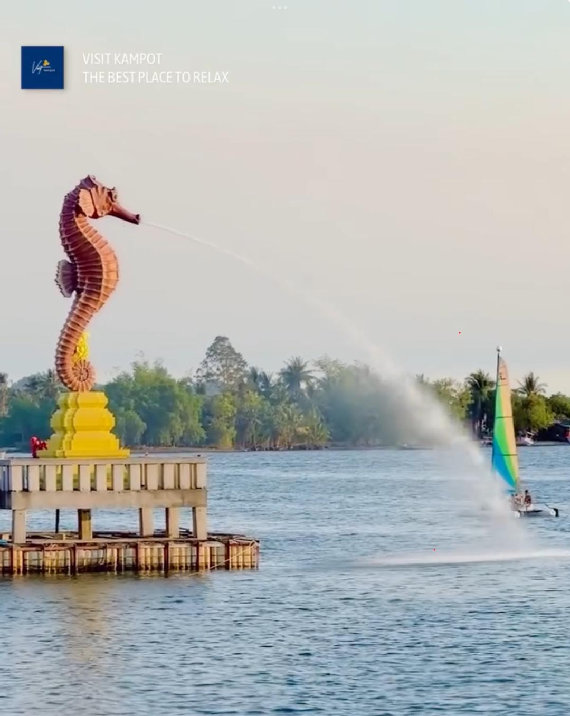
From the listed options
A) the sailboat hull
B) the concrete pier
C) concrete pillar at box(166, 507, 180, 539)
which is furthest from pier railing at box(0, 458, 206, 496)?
the sailboat hull

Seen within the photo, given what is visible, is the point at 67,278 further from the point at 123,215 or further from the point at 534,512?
the point at 534,512

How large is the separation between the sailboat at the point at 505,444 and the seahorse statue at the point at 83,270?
3437cm

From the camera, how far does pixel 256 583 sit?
251 ft

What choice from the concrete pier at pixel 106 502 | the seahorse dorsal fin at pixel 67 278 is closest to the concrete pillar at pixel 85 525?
the concrete pier at pixel 106 502

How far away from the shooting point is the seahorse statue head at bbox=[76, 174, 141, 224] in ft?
252

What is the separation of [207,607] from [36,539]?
12.9 meters

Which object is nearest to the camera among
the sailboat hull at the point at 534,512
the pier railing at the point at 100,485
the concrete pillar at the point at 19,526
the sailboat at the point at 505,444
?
the pier railing at the point at 100,485

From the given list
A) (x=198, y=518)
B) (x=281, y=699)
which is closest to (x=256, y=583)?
(x=198, y=518)

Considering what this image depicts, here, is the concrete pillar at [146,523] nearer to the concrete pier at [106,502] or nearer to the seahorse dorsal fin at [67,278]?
the concrete pier at [106,502]

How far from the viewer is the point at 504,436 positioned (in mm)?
109688

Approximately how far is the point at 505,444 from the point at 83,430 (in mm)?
39460

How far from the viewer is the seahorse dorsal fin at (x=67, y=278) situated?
7781 cm

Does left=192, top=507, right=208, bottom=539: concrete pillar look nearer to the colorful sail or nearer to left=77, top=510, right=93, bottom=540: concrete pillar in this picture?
left=77, top=510, right=93, bottom=540: concrete pillar

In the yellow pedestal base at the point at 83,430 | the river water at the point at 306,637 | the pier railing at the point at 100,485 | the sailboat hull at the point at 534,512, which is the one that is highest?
the yellow pedestal base at the point at 83,430
